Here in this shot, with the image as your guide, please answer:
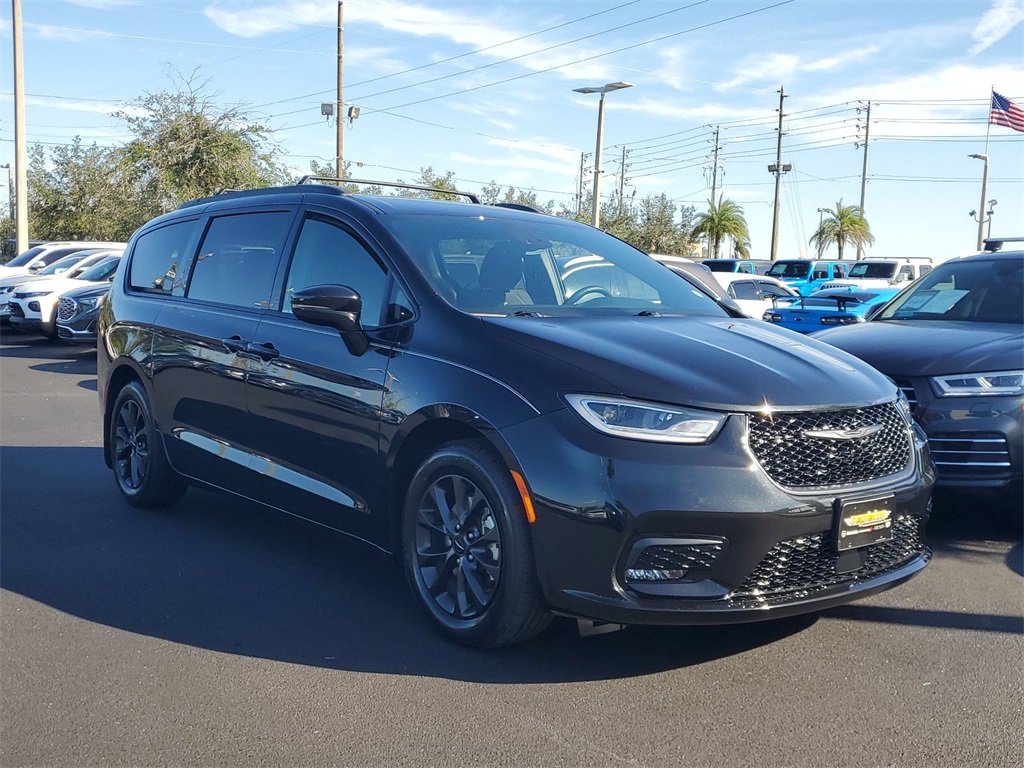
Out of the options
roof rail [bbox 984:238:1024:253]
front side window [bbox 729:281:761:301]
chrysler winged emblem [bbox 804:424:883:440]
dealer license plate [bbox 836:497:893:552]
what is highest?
roof rail [bbox 984:238:1024:253]

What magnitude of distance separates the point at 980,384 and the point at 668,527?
290cm

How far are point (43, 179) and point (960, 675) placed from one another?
56708mm

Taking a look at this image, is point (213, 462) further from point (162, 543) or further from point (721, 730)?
point (721, 730)

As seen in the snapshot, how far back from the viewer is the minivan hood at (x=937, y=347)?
18.2 ft

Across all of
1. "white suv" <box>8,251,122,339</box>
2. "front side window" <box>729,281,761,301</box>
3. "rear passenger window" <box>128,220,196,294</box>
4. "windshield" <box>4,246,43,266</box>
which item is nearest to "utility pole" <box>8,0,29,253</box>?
"windshield" <box>4,246,43,266</box>

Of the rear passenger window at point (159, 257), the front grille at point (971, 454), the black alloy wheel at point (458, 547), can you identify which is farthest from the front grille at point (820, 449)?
the rear passenger window at point (159, 257)

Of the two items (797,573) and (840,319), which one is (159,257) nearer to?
(797,573)

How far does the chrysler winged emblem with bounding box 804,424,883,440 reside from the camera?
364 centimetres

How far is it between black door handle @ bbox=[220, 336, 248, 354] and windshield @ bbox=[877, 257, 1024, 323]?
14.4 feet

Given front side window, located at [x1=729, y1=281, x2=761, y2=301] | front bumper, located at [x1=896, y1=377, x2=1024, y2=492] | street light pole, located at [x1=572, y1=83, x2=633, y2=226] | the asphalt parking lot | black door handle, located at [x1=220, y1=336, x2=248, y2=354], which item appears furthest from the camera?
street light pole, located at [x1=572, y1=83, x2=633, y2=226]

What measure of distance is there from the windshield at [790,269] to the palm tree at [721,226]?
845 inches

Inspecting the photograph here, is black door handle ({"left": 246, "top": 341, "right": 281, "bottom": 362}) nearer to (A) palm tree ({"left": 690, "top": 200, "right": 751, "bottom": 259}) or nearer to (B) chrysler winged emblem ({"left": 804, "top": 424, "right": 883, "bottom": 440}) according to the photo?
(B) chrysler winged emblem ({"left": 804, "top": 424, "right": 883, "bottom": 440})

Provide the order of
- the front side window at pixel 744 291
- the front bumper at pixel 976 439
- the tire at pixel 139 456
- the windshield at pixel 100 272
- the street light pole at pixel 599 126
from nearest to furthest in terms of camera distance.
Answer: the front bumper at pixel 976 439
the tire at pixel 139 456
the front side window at pixel 744 291
the windshield at pixel 100 272
the street light pole at pixel 599 126

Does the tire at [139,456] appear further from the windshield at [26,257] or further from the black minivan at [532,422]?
the windshield at [26,257]
